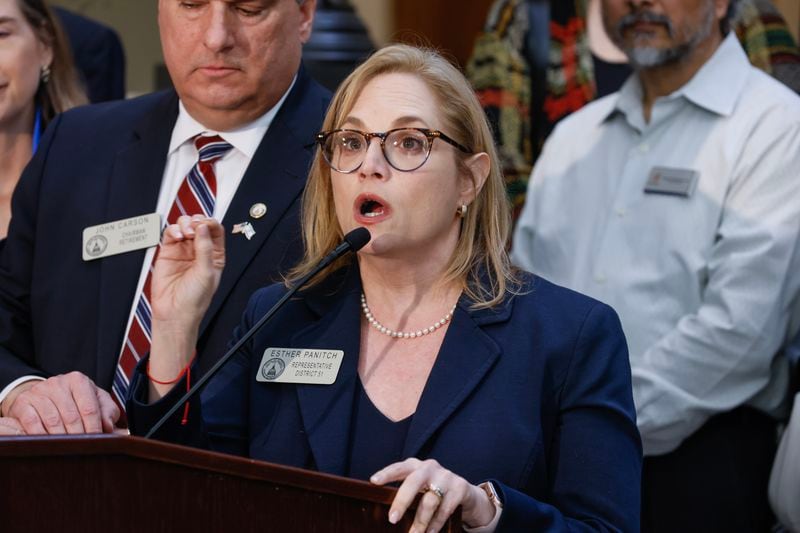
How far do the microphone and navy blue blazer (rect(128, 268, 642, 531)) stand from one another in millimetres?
146

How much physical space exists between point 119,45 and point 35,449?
3602 millimetres

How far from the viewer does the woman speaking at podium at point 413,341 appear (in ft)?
7.63

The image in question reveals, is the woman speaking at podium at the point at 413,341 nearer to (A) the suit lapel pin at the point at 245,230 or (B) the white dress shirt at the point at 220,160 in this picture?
(A) the suit lapel pin at the point at 245,230

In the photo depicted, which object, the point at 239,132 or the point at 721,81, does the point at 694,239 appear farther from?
the point at 239,132

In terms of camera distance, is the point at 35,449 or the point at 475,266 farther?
the point at 475,266

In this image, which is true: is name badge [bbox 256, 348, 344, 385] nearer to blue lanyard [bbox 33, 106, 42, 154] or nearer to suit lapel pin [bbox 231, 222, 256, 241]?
suit lapel pin [bbox 231, 222, 256, 241]

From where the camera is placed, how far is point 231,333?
2.91 m

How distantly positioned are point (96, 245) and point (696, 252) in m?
1.59

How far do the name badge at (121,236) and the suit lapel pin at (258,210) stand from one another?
0.71ft

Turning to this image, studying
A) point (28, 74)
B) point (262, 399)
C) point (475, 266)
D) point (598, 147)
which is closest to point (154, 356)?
point (262, 399)

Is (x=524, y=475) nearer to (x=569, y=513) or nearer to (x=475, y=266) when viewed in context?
(x=569, y=513)

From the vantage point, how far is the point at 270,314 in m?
2.26

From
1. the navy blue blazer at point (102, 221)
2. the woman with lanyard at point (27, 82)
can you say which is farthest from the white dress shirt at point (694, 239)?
the woman with lanyard at point (27, 82)

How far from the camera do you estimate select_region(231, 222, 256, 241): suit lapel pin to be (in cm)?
299
